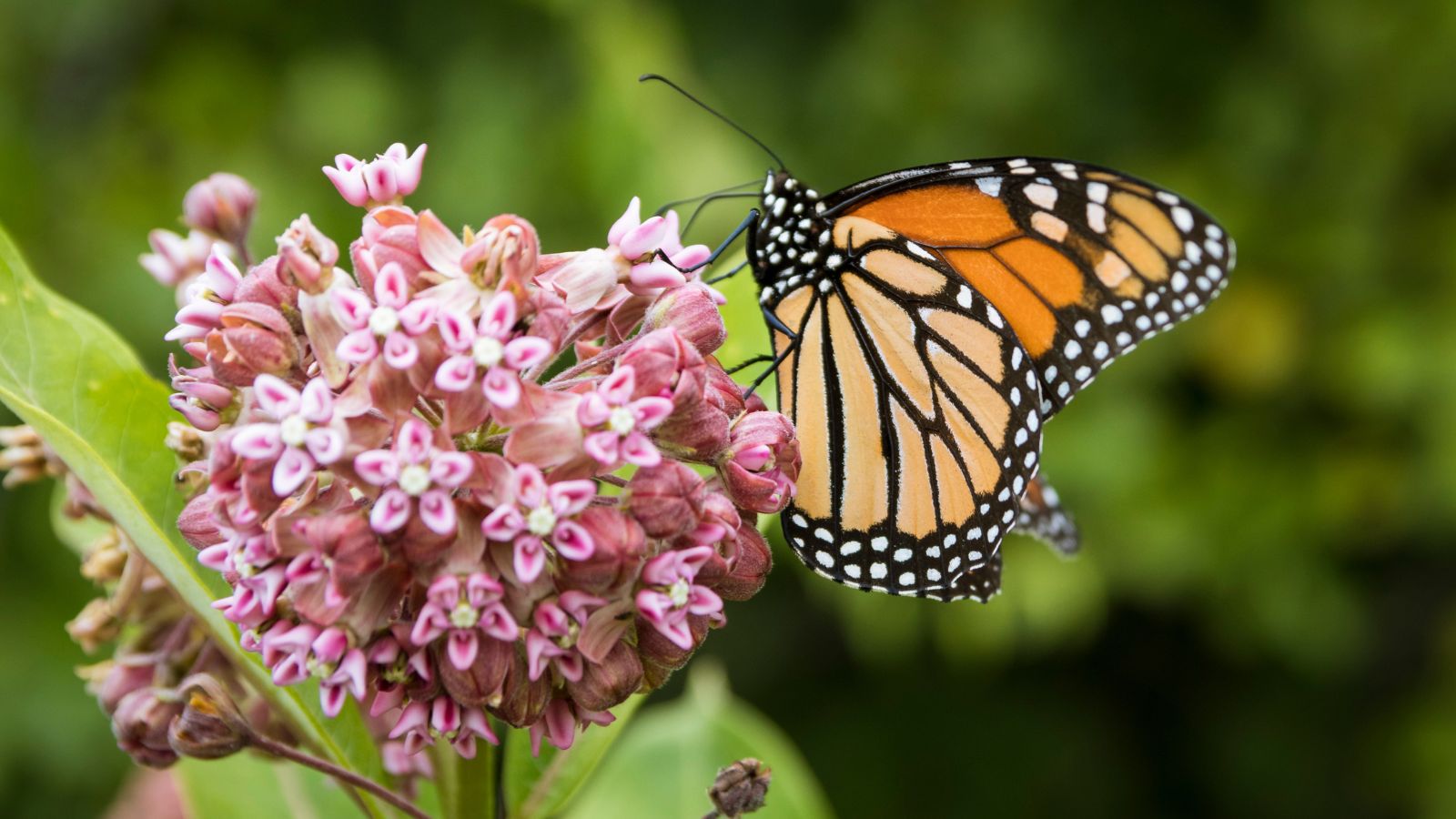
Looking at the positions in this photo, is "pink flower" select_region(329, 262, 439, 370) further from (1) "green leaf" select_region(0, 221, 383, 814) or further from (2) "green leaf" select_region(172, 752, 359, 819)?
(2) "green leaf" select_region(172, 752, 359, 819)

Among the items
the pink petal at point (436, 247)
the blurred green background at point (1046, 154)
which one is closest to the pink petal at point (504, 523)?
the pink petal at point (436, 247)

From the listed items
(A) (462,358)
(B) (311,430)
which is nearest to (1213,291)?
(A) (462,358)

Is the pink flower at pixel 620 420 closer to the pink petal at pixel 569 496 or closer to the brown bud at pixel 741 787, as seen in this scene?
the pink petal at pixel 569 496

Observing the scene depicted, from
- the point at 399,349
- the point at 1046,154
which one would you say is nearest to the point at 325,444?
the point at 399,349

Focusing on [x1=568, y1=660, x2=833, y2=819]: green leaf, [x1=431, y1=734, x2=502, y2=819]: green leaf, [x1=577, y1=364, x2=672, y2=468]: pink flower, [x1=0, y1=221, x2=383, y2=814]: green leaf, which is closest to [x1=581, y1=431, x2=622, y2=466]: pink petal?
[x1=577, y1=364, x2=672, y2=468]: pink flower

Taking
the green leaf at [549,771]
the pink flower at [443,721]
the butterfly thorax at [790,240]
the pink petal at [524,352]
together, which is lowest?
the green leaf at [549,771]

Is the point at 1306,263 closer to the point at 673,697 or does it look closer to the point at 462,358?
the point at 673,697
